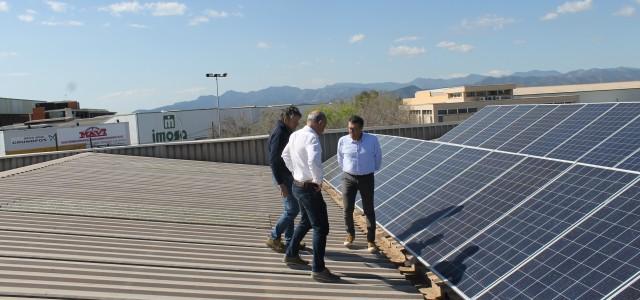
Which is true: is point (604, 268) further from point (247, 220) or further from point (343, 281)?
point (247, 220)

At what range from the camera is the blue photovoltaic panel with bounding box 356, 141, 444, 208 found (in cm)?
958

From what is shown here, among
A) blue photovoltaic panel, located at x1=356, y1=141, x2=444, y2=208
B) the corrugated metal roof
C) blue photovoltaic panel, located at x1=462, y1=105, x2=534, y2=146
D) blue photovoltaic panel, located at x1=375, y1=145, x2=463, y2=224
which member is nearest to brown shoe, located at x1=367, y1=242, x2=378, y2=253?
the corrugated metal roof

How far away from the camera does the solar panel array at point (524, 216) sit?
14.9ft

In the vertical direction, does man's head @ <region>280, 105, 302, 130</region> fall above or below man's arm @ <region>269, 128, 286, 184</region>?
above

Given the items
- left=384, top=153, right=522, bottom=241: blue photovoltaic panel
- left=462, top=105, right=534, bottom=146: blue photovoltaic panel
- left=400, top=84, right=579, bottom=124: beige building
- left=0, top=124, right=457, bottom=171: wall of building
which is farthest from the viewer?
left=400, top=84, right=579, bottom=124: beige building

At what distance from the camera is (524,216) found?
5.97m

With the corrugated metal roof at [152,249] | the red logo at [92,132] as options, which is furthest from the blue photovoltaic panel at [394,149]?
the red logo at [92,132]

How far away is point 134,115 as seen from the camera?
196 ft

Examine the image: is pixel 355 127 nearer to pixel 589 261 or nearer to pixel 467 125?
pixel 589 261

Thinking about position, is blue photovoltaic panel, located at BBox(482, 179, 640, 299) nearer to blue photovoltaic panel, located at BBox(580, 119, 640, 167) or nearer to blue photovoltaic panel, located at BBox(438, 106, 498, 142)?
blue photovoltaic panel, located at BBox(580, 119, 640, 167)

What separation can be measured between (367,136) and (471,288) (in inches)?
114

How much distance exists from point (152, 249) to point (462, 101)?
345 ft

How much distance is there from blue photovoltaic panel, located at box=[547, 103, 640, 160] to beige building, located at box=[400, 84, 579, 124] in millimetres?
67767

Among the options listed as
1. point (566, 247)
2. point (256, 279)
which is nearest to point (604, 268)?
point (566, 247)
